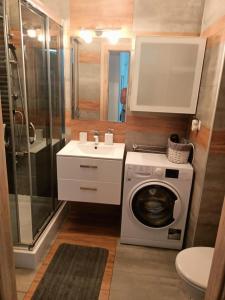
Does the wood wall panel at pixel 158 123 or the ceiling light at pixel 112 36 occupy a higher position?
the ceiling light at pixel 112 36

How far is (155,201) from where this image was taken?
2.27 m

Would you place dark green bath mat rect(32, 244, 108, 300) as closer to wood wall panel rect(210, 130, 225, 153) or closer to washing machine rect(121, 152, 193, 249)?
washing machine rect(121, 152, 193, 249)

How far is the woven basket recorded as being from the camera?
2.21m

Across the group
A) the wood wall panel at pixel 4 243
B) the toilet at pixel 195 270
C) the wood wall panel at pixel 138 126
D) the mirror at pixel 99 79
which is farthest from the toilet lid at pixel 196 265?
the mirror at pixel 99 79

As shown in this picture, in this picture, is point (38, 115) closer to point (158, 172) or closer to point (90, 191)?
point (90, 191)

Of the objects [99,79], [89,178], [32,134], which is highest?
[99,79]

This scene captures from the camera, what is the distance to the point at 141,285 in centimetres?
190

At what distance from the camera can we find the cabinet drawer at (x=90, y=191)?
2.23 m

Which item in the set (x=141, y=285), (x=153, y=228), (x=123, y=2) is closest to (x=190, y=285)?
(x=141, y=285)

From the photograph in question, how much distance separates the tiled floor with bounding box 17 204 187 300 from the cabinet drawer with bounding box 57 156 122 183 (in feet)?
2.30

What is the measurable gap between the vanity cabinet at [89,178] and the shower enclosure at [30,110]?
0.27 metres

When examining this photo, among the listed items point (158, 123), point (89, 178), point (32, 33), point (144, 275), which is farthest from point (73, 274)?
point (32, 33)

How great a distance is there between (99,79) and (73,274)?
75.6 inches

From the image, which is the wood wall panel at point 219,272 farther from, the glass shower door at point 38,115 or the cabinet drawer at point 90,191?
the glass shower door at point 38,115
